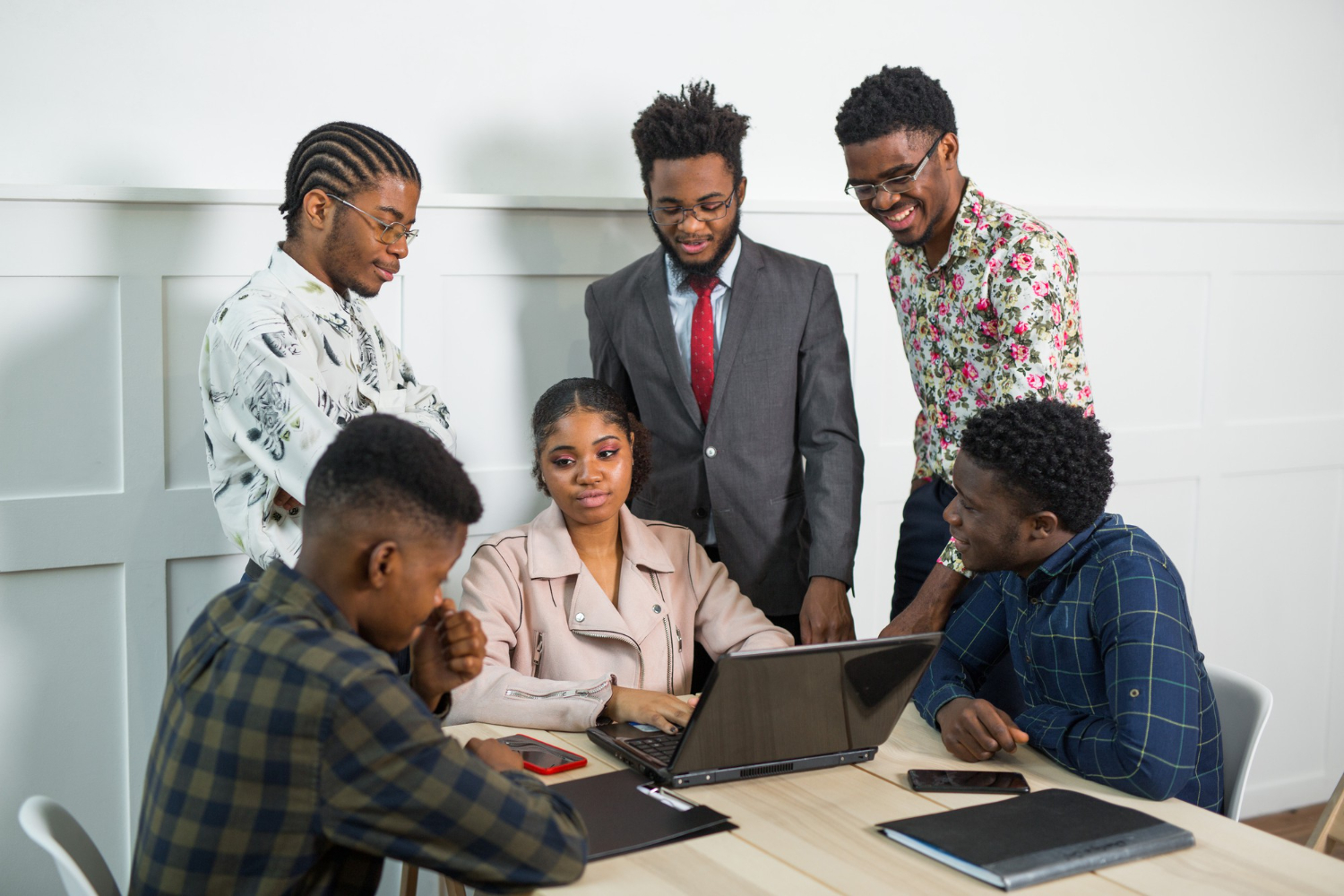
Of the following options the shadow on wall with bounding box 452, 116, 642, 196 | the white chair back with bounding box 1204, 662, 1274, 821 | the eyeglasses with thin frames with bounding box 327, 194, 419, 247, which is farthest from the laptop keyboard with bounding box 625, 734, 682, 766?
the shadow on wall with bounding box 452, 116, 642, 196

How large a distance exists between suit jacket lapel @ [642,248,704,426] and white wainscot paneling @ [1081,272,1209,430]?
1518mm

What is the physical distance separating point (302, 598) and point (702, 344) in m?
1.36

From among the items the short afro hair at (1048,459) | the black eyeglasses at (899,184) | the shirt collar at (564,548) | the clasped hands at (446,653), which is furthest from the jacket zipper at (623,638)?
the black eyeglasses at (899,184)

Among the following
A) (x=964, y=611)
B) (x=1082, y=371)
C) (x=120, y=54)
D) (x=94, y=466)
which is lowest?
(x=964, y=611)

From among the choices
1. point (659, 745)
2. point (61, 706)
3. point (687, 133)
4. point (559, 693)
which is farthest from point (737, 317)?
point (61, 706)

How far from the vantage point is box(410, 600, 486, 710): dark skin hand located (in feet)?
4.94

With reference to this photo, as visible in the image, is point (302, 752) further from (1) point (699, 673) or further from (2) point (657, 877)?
(1) point (699, 673)

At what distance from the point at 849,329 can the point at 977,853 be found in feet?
6.58

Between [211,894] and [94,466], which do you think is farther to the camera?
[94,466]

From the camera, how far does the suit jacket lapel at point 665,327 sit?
2482mm

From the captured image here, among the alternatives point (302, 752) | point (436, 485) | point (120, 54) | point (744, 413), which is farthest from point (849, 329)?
point (302, 752)

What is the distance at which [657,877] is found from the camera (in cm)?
133

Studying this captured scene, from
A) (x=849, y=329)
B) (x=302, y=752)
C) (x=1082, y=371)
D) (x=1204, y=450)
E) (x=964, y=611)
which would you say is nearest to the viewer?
(x=302, y=752)

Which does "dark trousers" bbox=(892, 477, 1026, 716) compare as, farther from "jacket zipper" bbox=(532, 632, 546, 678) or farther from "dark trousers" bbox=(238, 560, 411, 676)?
"dark trousers" bbox=(238, 560, 411, 676)
